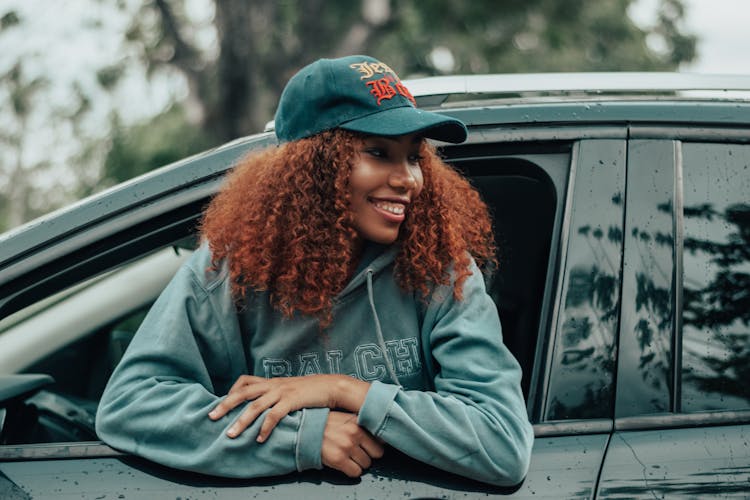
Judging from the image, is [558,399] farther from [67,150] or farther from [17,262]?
[67,150]

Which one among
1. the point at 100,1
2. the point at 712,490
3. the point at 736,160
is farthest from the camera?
the point at 100,1

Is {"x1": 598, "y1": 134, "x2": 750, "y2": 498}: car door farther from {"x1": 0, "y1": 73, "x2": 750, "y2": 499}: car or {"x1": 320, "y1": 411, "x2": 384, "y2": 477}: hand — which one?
{"x1": 320, "y1": 411, "x2": 384, "y2": 477}: hand

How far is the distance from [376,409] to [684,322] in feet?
1.96

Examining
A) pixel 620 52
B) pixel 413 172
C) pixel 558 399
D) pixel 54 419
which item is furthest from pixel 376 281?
pixel 620 52

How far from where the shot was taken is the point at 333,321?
161 centimetres

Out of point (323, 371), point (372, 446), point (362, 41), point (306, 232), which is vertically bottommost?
point (372, 446)

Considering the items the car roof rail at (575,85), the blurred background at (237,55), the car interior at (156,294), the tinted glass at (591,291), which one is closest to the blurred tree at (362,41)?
the blurred background at (237,55)

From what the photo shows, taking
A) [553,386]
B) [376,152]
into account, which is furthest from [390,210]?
[553,386]

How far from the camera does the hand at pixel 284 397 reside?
4.68 feet

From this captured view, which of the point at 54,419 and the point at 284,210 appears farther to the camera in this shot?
the point at 54,419

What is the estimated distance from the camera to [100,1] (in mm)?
10594

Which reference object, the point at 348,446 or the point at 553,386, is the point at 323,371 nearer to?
the point at 348,446

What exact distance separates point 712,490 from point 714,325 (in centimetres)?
31

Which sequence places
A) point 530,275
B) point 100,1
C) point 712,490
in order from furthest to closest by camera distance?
point 100,1 → point 530,275 → point 712,490
